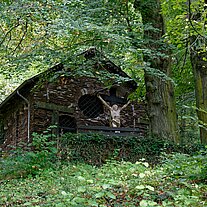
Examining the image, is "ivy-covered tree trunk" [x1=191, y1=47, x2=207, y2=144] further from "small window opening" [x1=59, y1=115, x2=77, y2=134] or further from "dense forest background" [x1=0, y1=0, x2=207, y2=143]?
"small window opening" [x1=59, y1=115, x2=77, y2=134]

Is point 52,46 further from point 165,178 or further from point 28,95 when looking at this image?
point 165,178

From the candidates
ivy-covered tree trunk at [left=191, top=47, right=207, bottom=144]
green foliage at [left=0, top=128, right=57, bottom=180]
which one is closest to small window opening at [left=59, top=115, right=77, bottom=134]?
green foliage at [left=0, top=128, right=57, bottom=180]

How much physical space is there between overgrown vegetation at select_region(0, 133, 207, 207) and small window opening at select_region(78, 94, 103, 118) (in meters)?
4.29

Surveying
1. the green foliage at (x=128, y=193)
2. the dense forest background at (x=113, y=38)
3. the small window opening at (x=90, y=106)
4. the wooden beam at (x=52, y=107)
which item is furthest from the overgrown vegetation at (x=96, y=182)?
the small window opening at (x=90, y=106)

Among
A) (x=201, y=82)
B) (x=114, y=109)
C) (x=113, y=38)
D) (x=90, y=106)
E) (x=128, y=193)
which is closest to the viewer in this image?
(x=128, y=193)

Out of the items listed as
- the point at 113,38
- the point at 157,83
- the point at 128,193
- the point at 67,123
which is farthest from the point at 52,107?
the point at 128,193

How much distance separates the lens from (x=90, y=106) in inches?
513

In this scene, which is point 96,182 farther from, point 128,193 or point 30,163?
point 30,163

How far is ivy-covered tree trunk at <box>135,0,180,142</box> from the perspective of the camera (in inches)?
372

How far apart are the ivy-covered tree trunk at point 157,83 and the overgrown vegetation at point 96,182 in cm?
80

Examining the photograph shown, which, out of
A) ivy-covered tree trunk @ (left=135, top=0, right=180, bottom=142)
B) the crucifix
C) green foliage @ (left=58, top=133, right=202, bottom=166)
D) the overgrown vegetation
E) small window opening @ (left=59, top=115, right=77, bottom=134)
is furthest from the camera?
the crucifix

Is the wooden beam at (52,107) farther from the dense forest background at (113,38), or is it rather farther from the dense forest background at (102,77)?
the dense forest background at (102,77)

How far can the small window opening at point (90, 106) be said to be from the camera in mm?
12875

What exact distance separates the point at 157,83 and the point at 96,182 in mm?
5896
